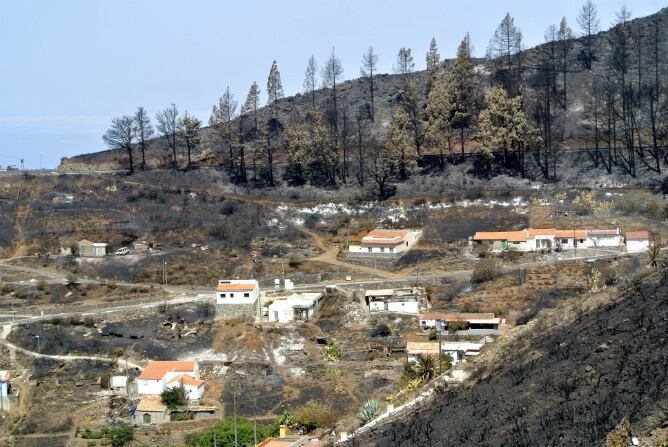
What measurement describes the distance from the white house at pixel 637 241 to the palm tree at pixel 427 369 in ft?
61.2

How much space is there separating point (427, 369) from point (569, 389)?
14.6 meters

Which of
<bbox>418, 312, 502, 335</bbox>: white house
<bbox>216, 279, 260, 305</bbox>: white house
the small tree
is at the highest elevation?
<bbox>216, 279, 260, 305</bbox>: white house

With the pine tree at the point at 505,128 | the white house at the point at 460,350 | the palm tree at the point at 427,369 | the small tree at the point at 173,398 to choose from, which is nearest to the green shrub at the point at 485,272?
the white house at the point at 460,350

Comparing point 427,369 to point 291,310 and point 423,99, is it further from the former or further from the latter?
point 423,99

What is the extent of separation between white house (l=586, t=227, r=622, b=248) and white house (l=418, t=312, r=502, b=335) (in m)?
11.4

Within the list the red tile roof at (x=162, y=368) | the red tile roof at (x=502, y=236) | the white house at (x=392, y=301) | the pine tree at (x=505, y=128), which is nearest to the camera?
the red tile roof at (x=162, y=368)

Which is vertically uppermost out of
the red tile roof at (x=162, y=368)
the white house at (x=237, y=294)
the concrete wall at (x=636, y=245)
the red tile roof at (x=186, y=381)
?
the concrete wall at (x=636, y=245)

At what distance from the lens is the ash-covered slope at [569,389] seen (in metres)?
15.0

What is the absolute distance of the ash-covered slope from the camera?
15.0 m

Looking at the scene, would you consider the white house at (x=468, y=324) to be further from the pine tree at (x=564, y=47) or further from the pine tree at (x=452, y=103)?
the pine tree at (x=564, y=47)

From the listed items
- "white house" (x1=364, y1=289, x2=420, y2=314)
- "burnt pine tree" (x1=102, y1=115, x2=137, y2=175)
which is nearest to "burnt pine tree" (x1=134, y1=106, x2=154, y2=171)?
"burnt pine tree" (x1=102, y1=115, x2=137, y2=175)

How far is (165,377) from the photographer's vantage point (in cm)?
3594

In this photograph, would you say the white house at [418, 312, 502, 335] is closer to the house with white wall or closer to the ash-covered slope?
the ash-covered slope

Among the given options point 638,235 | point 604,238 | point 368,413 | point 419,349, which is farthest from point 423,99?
point 368,413
